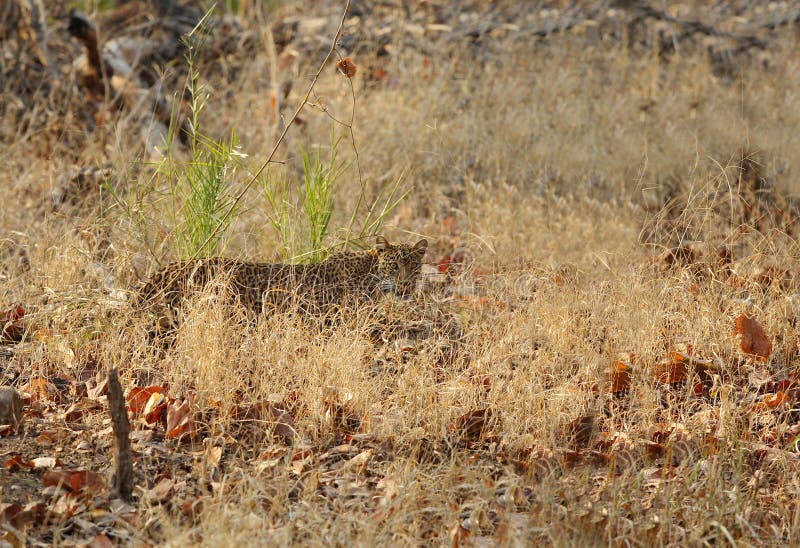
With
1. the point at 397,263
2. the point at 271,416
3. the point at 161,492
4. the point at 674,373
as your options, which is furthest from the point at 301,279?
the point at 674,373

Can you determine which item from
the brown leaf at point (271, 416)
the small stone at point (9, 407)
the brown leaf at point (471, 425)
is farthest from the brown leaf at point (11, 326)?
the brown leaf at point (471, 425)

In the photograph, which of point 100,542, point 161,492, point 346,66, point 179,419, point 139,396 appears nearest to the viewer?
point 100,542

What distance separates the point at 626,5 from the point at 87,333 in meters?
7.27

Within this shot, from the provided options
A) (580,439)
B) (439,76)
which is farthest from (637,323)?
(439,76)

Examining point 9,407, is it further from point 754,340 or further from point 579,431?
point 754,340

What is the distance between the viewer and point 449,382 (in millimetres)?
3514

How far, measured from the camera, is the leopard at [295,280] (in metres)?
3.97

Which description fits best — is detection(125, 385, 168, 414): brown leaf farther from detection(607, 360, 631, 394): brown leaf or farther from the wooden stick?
detection(607, 360, 631, 394): brown leaf

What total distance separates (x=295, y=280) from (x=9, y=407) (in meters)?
1.39

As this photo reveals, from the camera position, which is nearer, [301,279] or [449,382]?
[449,382]

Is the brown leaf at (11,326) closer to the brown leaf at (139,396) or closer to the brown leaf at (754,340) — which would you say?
the brown leaf at (139,396)

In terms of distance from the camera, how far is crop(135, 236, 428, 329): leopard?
3.97m

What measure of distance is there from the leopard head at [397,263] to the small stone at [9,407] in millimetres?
1700

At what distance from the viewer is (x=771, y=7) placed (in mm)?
10391
